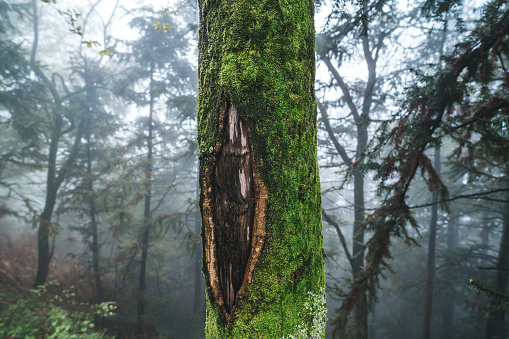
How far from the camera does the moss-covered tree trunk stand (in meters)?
0.95

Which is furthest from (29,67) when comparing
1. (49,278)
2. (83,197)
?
(49,278)

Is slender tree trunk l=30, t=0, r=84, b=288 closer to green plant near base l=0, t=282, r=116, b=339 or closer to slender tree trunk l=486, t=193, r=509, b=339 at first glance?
green plant near base l=0, t=282, r=116, b=339

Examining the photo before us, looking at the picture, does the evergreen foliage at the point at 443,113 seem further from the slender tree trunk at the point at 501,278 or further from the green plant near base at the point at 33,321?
the green plant near base at the point at 33,321

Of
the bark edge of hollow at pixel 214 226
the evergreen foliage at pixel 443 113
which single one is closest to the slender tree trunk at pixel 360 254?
the evergreen foliage at pixel 443 113

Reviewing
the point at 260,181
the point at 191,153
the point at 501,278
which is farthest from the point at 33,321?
the point at 501,278

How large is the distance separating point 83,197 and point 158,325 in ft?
29.3

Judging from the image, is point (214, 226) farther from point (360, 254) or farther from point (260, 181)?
point (360, 254)

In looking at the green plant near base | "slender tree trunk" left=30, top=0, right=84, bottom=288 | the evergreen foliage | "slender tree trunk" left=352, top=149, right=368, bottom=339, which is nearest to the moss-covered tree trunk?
the evergreen foliage

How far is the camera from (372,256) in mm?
3609

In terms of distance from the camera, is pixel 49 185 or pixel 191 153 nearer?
pixel 191 153

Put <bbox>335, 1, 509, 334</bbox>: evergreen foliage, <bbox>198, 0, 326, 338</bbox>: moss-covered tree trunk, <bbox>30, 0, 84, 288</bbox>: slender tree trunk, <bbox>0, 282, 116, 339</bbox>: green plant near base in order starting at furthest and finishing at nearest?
<bbox>30, 0, 84, 288</bbox>: slender tree trunk, <bbox>0, 282, 116, 339</bbox>: green plant near base, <bbox>335, 1, 509, 334</bbox>: evergreen foliage, <bbox>198, 0, 326, 338</bbox>: moss-covered tree trunk

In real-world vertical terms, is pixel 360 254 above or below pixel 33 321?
above

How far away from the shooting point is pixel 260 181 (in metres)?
0.98

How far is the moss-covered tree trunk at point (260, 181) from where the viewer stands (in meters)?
0.95
